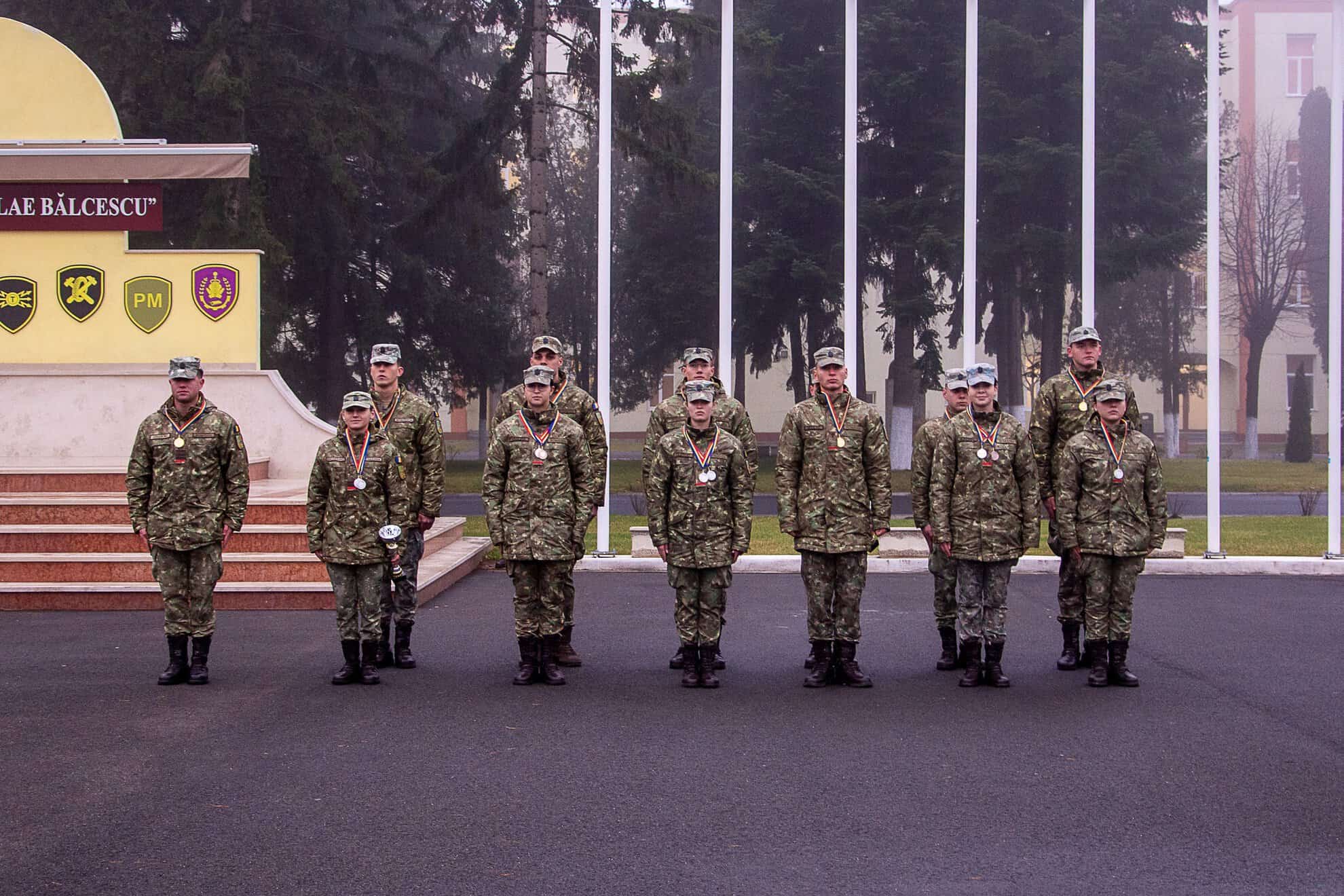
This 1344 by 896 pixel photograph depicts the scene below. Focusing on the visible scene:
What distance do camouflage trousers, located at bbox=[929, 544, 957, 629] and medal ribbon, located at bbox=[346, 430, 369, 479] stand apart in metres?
3.81

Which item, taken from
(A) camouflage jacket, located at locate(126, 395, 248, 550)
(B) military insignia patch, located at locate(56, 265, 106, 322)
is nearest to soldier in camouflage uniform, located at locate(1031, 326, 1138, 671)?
(A) camouflage jacket, located at locate(126, 395, 248, 550)

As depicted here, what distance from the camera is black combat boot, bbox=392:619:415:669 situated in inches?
341

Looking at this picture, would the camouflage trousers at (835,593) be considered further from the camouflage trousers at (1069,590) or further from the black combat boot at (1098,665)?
the black combat boot at (1098,665)

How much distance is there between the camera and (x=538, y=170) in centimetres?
1664

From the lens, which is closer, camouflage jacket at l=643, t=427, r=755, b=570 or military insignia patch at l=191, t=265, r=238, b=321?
camouflage jacket at l=643, t=427, r=755, b=570

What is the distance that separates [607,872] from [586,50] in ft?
41.8

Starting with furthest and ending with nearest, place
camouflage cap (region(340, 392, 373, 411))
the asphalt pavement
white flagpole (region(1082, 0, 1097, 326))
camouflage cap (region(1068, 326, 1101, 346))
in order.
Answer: white flagpole (region(1082, 0, 1097, 326))
camouflage cap (region(1068, 326, 1101, 346))
camouflage cap (region(340, 392, 373, 411))
the asphalt pavement

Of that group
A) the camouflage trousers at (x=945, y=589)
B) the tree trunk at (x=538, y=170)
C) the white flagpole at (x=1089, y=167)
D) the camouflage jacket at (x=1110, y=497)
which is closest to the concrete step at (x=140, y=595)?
the camouflage trousers at (x=945, y=589)

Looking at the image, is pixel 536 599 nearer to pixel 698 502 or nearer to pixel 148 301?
pixel 698 502

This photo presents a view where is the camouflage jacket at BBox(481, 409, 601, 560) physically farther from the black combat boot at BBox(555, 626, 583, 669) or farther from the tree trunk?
the tree trunk

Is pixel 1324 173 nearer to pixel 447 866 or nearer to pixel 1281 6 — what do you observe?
pixel 1281 6

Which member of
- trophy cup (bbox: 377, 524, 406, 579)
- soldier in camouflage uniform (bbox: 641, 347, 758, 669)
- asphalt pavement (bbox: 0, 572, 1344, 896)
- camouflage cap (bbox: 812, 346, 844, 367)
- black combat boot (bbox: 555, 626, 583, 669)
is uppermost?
camouflage cap (bbox: 812, 346, 844, 367)

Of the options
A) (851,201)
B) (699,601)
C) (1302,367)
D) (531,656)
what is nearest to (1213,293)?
(851,201)

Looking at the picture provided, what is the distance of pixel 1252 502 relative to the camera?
23.8m
